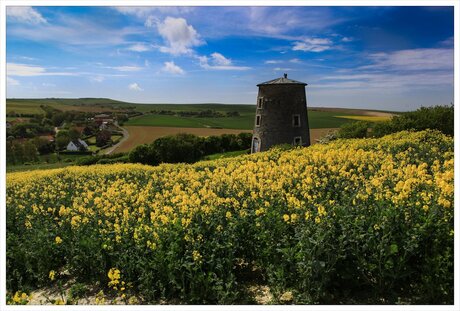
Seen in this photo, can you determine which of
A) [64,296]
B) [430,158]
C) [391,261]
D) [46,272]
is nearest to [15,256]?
[46,272]

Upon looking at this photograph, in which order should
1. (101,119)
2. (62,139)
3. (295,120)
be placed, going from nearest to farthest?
(295,120) → (62,139) → (101,119)

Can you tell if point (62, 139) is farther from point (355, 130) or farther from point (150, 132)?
point (355, 130)

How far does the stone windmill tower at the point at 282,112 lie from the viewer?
1278 inches

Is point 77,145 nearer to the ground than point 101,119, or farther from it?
nearer to the ground

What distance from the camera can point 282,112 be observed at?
32.5 meters

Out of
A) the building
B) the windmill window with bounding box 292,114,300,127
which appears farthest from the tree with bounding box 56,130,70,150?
the windmill window with bounding box 292,114,300,127

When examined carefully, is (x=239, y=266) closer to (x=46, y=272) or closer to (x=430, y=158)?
(x=46, y=272)

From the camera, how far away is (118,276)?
6.10 metres

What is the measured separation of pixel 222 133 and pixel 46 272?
44.7m

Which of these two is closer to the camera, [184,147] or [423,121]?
[423,121]

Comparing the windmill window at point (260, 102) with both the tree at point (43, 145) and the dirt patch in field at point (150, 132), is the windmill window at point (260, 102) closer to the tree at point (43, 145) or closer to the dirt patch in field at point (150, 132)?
the dirt patch in field at point (150, 132)

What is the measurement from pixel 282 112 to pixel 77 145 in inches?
864

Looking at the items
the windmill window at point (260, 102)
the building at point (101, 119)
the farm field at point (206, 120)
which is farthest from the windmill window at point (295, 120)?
the building at point (101, 119)

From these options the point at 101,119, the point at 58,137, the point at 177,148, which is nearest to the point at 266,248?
the point at 58,137
